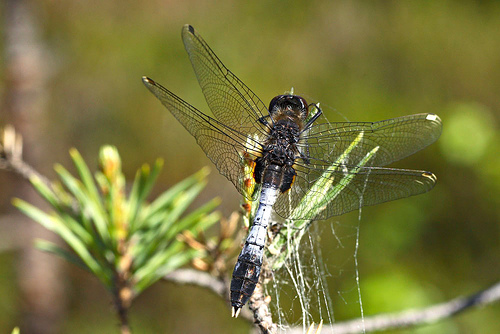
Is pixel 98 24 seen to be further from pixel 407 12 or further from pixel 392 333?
pixel 392 333

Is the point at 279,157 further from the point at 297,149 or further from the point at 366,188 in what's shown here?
the point at 366,188

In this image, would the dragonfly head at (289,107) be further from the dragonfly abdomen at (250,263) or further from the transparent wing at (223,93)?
the dragonfly abdomen at (250,263)

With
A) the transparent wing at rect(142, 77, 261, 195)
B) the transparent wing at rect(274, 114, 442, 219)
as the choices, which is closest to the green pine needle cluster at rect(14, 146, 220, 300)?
the transparent wing at rect(142, 77, 261, 195)

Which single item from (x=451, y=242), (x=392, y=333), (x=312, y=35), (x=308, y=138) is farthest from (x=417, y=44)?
(x=308, y=138)

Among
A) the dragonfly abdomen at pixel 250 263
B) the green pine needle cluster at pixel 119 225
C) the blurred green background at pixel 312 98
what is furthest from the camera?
the blurred green background at pixel 312 98

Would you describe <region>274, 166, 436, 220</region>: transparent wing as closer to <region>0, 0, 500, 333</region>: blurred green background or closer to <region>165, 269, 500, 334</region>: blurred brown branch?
<region>165, 269, 500, 334</region>: blurred brown branch

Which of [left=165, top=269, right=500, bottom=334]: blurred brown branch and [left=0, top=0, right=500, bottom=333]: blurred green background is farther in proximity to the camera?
[left=0, top=0, right=500, bottom=333]: blurred green background

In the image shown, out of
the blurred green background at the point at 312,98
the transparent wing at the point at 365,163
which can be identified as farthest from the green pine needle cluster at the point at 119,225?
the blurred green background at the point at 312,98
